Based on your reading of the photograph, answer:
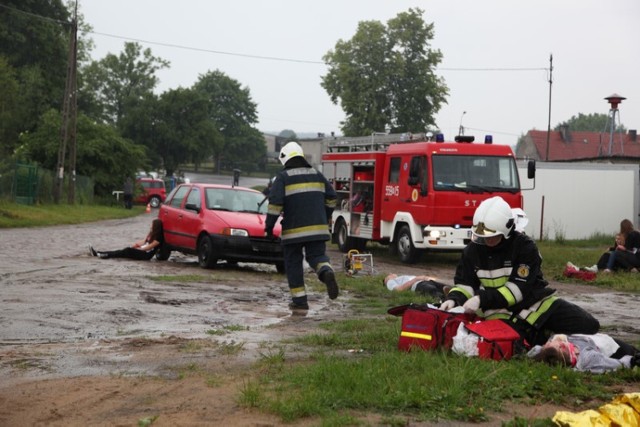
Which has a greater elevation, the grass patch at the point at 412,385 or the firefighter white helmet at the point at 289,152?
the firefighter white helmet at the point at 289,152

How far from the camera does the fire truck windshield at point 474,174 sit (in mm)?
19359

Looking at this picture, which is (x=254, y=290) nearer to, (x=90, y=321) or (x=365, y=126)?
(x=90, y=321)

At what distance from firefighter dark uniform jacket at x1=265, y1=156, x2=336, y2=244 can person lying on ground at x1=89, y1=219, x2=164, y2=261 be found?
7.20m

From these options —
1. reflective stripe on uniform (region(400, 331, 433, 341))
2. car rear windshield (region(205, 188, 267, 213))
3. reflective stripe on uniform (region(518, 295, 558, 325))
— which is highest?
car rear windshield (region(205, 188, 267, 213))

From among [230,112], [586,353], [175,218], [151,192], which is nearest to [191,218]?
[175,218]

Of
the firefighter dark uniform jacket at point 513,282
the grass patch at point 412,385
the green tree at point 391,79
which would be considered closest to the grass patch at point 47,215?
the firefighter dark uniform jacket at point 513,282

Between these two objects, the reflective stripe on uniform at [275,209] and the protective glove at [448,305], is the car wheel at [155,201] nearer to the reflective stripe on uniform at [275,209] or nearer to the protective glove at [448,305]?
the reflective stripe on uniform at [275,209]

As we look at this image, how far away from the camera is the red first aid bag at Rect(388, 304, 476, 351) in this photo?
23.4 feet

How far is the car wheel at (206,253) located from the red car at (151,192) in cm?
4166

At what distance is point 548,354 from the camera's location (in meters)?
6.84

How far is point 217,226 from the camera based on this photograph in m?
16.2

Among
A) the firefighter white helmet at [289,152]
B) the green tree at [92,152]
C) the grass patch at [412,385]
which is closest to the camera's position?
the grass patch at [412,385]

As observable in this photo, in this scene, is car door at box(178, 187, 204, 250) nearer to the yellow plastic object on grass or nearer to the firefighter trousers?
the firefighter trousers

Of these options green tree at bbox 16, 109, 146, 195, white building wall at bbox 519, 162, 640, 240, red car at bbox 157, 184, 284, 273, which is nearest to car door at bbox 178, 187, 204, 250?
red car at bbox 157, 184, 284, 273
